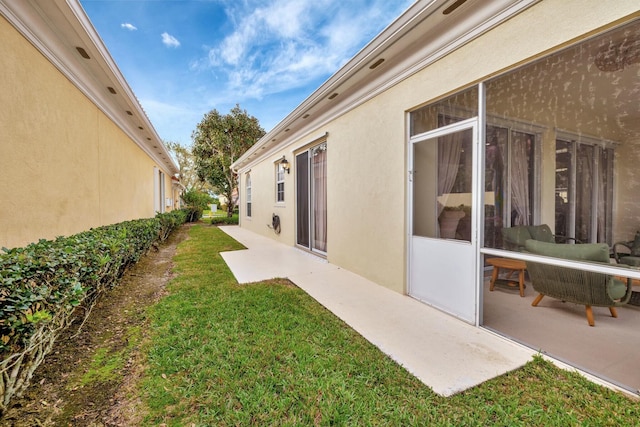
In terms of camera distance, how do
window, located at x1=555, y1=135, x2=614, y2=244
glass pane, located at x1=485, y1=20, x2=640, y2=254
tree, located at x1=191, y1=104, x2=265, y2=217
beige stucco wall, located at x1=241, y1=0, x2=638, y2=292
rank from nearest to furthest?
beige stucco wall, located at x1=241, y1=0, x2=638, y2=292, glass pane, located at x1=485, y1=20, x2=640, y2=254, window, located at x1=555, y1=135, x2=614, y2=244, tree, located at x1=191, y1=104, x2=265, y2=217

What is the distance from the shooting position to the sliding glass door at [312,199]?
655 centimetres

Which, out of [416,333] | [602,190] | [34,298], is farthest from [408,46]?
[34,298]

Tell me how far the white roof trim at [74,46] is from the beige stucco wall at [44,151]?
0.13 meters

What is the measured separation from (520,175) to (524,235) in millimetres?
1262

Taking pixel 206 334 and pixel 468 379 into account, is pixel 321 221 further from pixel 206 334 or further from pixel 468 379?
pixel 468 379

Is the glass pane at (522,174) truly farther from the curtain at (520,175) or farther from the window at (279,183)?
the window at (279,183)

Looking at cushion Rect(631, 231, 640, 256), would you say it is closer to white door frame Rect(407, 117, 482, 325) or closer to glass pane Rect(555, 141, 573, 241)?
white door frame Rect(407, 117, 482, 325)

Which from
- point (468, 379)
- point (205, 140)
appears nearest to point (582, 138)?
point (468, 379)

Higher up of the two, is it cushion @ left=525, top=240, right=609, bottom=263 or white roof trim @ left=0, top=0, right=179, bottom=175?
white roof trim @ left=0, top=0, right=179, bottom=175

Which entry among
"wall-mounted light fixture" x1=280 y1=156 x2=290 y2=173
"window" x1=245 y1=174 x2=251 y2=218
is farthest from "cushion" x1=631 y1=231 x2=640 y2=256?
"window" x1=245 y1=174 x2=251 y2=218

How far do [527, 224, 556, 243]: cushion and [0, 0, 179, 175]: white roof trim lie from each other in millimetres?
5987

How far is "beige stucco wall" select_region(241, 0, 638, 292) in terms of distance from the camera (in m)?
2.30

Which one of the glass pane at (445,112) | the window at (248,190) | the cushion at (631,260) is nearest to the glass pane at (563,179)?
the cushion at (631,260)

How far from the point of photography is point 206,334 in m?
2.80
